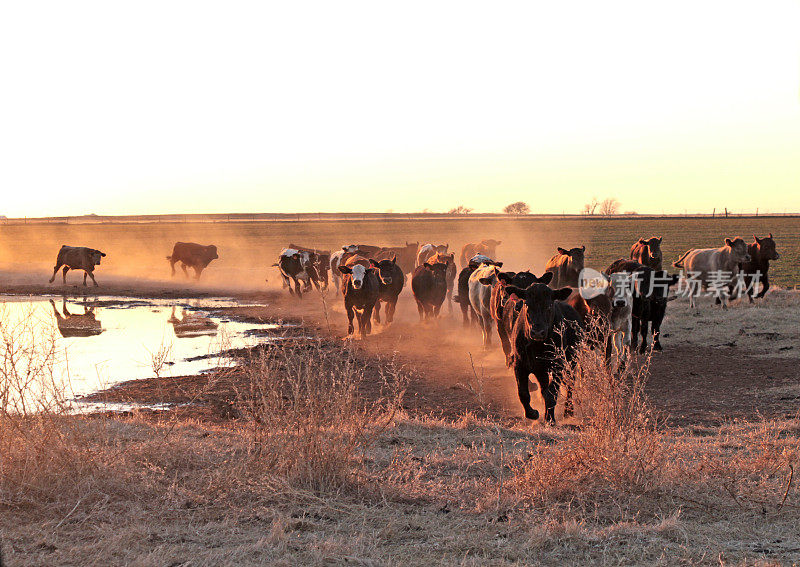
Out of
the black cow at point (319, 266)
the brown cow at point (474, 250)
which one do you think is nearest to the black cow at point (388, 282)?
the brown cow at point (474, 250)

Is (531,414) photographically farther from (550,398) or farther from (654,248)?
(654,248)

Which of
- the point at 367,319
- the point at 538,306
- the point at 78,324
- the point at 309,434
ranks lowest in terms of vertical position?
the point at 78,324

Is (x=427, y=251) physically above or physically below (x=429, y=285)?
above

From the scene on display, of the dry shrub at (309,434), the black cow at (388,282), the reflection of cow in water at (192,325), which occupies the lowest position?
the reflection of cow in water at (192,325)

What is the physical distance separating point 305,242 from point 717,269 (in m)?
46.8

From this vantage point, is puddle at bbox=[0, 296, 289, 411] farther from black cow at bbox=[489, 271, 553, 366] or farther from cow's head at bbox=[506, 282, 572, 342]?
black cow at bbox=[489, 271, 553, 366]

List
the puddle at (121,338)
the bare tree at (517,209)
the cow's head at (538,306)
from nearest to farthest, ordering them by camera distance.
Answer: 1. the cow's head at (538,306)
2. the puddle at (121,338)
3. the bare tree at (517,209)

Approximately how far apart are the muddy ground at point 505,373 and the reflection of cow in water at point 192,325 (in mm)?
1180

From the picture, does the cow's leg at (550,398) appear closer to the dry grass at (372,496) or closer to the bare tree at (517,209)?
the dry grass at (372,496)

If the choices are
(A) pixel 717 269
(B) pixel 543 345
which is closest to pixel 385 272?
(B) pixel 543 345

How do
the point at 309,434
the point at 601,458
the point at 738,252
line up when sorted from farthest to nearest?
the point at 738,252 < the point at 309,434 < the point at 601,458

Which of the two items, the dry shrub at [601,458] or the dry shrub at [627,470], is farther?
the dry shrub at [601,458]

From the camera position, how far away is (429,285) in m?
18.6

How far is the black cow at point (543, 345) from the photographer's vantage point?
8.71 m
